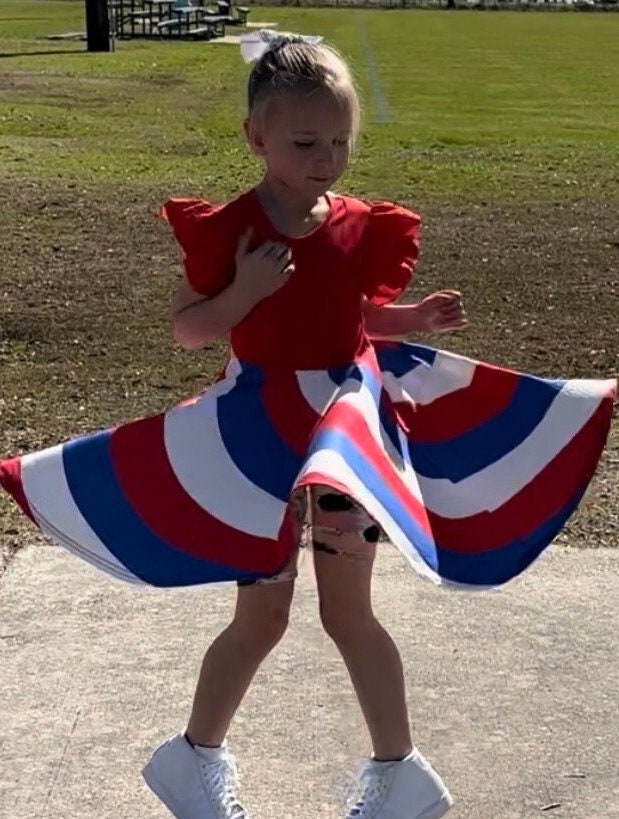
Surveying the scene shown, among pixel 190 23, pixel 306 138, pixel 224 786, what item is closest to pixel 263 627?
pixel 224 786

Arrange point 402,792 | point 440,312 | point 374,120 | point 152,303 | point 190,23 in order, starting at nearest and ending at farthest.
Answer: point 402,792 < point 440,312 < point 152,303 < point 374,120 < point 190,23

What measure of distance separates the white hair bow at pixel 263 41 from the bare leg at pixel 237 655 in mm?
940

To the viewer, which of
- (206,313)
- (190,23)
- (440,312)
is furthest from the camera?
(190,23)

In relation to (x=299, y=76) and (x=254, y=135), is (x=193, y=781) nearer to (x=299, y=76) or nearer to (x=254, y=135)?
(x=254, y=135)

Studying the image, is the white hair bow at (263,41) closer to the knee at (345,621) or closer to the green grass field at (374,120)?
the green grass field at (374,120)

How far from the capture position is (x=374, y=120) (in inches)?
611

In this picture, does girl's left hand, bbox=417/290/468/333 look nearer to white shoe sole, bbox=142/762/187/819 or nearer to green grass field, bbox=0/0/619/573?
white shoe sole, bbox=142/762/187/819

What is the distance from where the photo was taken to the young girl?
96.4 inches

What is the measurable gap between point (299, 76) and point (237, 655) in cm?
103

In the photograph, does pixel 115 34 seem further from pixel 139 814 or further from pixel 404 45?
pixel 139 814

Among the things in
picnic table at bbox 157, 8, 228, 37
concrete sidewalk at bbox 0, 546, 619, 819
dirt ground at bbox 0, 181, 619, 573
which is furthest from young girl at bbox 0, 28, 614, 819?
picnic table at bbox 157, 8, 228, 37

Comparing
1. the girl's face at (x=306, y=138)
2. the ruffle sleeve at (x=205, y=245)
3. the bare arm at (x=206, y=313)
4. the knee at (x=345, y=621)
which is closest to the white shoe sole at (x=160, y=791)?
the knee at (x=345, y=621)

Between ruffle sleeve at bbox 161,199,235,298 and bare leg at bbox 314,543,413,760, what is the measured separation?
515mm

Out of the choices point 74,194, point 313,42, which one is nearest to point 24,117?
point 74,194
